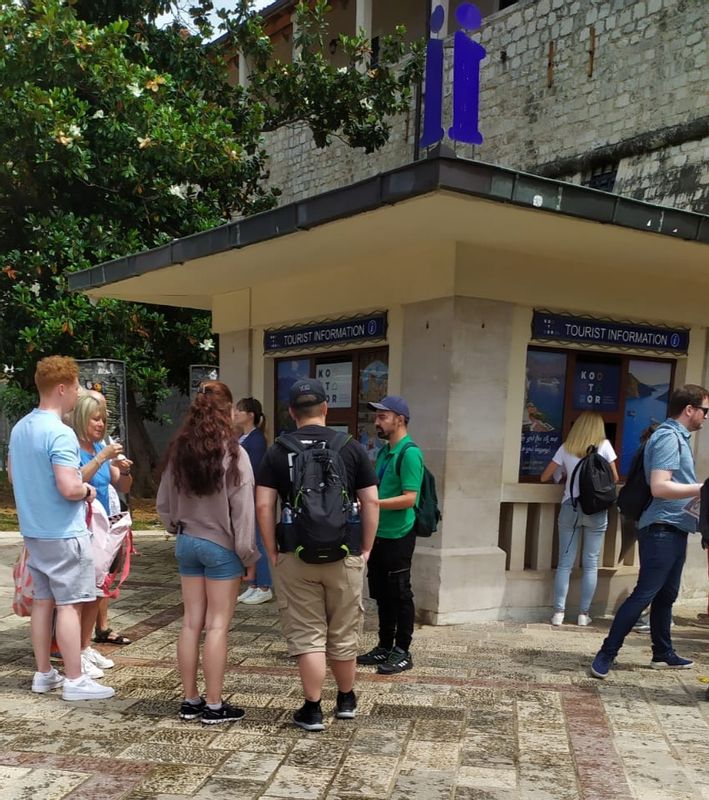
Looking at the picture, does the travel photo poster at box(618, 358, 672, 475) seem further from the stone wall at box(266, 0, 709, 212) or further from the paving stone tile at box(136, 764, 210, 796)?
the stone wall at box(266, 0, 709, 212)

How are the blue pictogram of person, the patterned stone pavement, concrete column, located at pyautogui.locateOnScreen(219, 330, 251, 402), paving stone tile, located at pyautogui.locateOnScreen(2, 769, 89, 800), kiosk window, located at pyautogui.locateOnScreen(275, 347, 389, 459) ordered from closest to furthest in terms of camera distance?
paving stone tile, located at pyautogui.locateOnScreen(2, 769, 89, 800) → the patterned stone pavement → the blue pictogram of person → kiosk window, located at pyautogui.locateOnScreen(275, 347, 389, 459) → concrete column, located at pyautogui.locateOnScreen(219, 330, 251, 402)

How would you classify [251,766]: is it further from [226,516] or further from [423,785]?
[226,516]

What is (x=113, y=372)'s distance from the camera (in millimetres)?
9391

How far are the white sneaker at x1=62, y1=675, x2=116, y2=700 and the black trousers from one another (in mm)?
1657

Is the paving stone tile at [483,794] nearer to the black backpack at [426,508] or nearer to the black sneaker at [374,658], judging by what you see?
the black sneaker at [374,658]

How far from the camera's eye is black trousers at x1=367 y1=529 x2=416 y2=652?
4.58 m

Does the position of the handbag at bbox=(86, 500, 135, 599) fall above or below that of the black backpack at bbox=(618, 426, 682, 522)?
below

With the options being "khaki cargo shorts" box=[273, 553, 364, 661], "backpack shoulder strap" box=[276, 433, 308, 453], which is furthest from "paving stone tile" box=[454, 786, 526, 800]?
"backpack shoulder strap" box=[276, 433, 308, 453]

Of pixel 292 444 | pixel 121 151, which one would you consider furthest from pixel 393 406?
pixel 121 151

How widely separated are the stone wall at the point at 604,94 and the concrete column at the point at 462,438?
349 inches

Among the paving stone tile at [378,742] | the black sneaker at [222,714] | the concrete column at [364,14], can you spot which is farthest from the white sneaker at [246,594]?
the concrete column at [364,14]

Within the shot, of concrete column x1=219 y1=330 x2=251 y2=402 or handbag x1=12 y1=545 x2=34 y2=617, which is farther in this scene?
concrete column x1=219 y1=330 x2=251 y2=402

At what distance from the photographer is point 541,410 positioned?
6.39 meters

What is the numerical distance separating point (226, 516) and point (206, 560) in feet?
0.77
